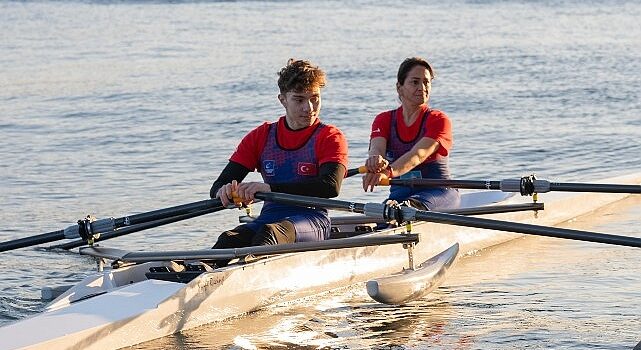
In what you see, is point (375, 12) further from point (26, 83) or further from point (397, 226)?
point (397, 226)

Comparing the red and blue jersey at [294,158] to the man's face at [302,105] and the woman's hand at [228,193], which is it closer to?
the man's face at [302,105]

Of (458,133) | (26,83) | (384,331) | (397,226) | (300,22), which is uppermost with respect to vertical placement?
(300,22)

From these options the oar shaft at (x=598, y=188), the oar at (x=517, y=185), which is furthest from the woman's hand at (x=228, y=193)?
the oar shaft at (x=598, y=188)

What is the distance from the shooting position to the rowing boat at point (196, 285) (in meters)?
6.86

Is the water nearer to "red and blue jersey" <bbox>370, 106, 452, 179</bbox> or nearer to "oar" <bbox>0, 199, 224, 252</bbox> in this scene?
"oar" <bbox>0, 199, 224, 252</bbox>

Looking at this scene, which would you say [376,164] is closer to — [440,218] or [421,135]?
[421,135]

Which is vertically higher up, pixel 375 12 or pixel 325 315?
pixel 375 12

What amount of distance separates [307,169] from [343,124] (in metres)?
8.71

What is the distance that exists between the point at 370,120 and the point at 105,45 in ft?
36.5

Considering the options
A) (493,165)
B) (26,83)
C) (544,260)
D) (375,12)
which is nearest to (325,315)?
(544,260)

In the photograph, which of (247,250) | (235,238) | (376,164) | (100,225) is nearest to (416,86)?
(376,164)

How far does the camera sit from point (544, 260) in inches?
389

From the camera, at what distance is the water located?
8.15 meters

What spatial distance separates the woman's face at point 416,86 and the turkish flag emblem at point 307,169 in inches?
63.9
